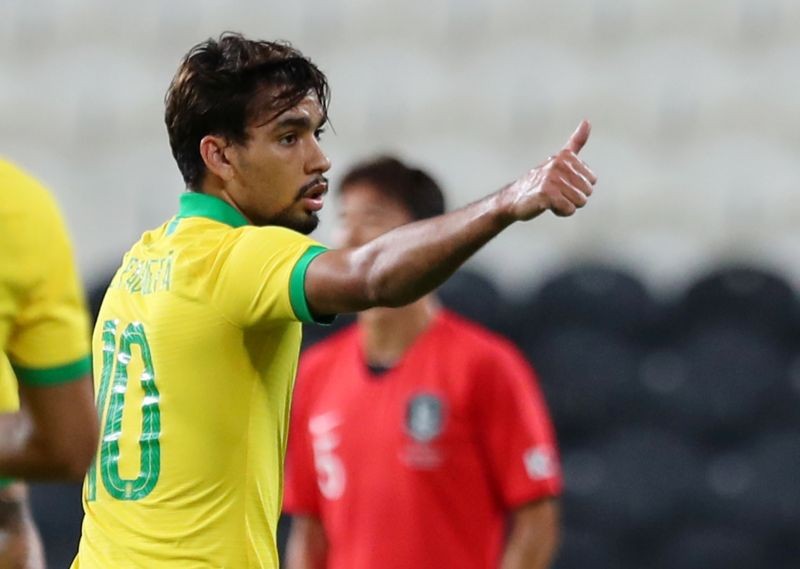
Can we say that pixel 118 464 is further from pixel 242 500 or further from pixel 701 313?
pixel 701 313

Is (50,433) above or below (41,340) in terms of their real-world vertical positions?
below

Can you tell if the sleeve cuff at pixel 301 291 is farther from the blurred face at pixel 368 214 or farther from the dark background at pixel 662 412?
the dark background at pixel 662 412

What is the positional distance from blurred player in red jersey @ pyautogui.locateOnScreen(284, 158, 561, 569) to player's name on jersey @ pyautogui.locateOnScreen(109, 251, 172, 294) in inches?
55.6

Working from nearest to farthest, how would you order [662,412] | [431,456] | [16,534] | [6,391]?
[6,391] < [16,534] < [431,456] < [662,412]

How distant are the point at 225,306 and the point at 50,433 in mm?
618

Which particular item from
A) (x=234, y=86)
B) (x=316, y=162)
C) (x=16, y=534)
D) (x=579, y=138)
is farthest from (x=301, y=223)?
(x=16, y=534)

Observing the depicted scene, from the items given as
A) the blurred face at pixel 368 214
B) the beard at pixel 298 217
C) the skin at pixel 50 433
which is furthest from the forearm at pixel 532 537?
the skin at pixel 50 433

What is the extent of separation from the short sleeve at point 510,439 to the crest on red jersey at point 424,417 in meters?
0.10

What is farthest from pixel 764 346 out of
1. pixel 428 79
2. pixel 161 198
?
pixel 161 198

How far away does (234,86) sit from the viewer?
3.51 metres

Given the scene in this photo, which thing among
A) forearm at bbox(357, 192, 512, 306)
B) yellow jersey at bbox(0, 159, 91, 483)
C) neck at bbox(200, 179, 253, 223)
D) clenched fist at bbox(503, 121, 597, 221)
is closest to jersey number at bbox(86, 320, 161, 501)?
neck at bbox(200, 179, 253, 223)

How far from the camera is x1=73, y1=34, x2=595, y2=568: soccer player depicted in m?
3.17

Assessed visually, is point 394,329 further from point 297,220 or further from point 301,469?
point 297,220

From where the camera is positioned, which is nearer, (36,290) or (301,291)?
(36,290)
